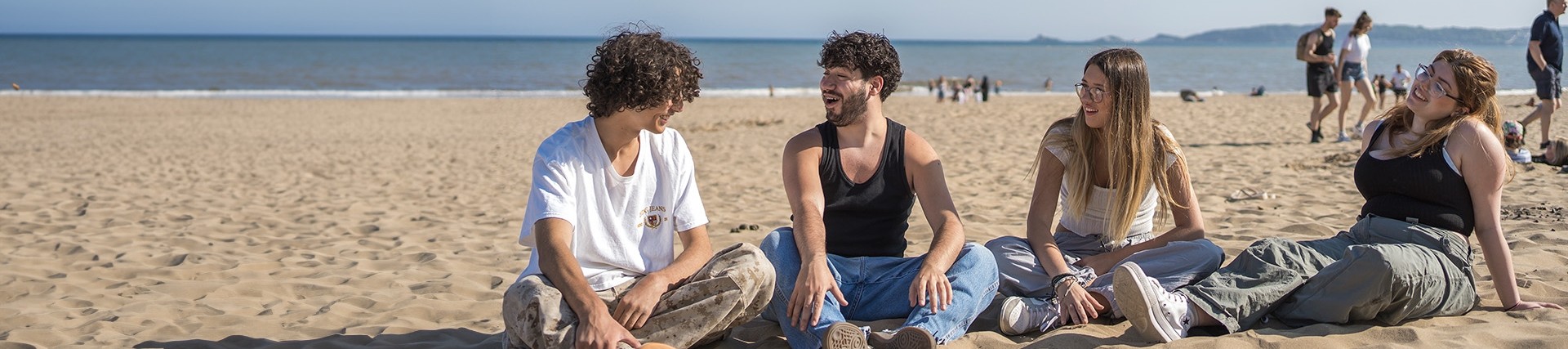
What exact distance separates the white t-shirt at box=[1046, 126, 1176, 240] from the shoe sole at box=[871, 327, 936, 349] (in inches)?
40.1

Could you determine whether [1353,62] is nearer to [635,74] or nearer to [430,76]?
[635,74]

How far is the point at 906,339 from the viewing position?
298 centimetres

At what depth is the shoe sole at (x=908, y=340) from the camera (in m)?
2.94

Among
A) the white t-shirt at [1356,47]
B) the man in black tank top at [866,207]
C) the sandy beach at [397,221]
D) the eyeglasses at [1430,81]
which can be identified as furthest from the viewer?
the white t-shirt at [1356,47]

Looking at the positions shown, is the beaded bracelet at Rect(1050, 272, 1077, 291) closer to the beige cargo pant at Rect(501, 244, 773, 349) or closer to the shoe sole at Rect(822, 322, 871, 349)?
the shoe sole at Rect(822, 322, 871, 349)

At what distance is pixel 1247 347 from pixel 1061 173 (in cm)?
88

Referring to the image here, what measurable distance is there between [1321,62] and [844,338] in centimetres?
866

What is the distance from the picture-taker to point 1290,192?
672cm

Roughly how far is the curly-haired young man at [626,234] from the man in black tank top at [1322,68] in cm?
845

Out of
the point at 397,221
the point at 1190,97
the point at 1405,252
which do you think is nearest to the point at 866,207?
the point at 1405,252

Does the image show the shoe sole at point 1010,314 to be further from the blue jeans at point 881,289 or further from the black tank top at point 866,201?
the black tank top at point 866,201

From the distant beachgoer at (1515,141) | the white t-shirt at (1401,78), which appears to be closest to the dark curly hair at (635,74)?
the distant beachgoer at (1515,141)

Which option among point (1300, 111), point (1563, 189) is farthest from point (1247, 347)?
point (1300, 111)

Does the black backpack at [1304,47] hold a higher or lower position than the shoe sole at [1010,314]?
higher
